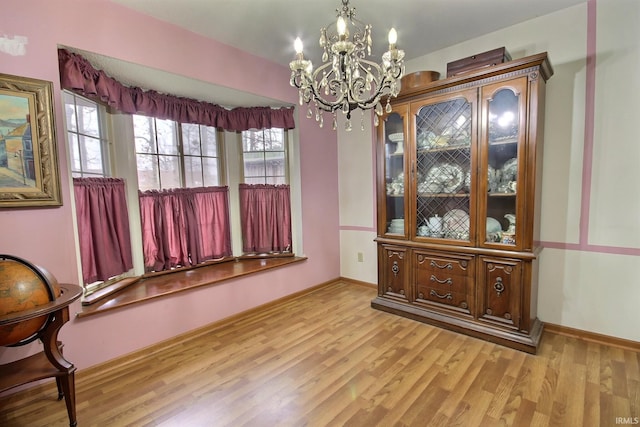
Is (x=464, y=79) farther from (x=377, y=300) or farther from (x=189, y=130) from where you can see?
(x=189, y=130)

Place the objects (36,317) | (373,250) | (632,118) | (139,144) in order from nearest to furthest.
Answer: (36,317), (632,118), (139,144), (373,250)

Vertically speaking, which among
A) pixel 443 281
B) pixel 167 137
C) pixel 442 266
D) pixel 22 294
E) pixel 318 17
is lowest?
pixel 443 281

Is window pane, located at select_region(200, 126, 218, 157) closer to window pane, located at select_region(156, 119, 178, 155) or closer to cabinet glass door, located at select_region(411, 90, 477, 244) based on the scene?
window pane, located at select_region(156, 119, 178, 155)

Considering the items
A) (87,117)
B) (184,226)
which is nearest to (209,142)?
(184,226)

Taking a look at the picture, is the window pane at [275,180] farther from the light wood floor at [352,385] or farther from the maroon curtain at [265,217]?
the light wood floor at [352,385]

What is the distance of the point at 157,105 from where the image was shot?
2791 millimetres

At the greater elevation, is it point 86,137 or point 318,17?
point 318,17

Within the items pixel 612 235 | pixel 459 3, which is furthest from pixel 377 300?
pixel 459 3

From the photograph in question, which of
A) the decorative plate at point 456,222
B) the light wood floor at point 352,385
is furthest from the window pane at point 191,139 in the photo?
the decorative plate at point 456,222

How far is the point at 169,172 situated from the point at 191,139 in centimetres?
44

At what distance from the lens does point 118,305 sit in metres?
2.16

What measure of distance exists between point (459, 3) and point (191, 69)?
2.24 m

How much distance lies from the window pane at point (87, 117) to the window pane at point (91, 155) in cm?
7

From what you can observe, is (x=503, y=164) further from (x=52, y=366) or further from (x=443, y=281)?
(x=52, y=366)
